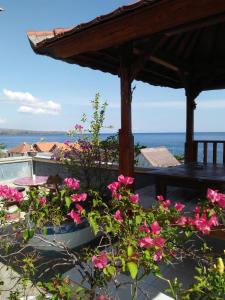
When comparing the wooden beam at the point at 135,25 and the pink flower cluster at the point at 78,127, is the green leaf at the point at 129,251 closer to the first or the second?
the wooden beam at the point at 135,25

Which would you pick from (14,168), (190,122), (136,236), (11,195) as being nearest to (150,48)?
(11,195)

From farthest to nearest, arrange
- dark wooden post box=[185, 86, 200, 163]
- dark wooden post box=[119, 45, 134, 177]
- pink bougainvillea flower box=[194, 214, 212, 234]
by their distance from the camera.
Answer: dark wooden post box=[185, 86, 200, 163] < dark wooden post box=[119, 45, 134, 177] < pink bougainvillea flower box=[194, 214, 212, 234]

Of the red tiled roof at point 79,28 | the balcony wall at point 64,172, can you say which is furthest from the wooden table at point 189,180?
the red tiled roof at point 79,28

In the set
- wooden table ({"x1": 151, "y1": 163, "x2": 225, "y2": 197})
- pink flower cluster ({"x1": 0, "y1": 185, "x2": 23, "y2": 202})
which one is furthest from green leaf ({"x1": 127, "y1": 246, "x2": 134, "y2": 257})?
wooden table ({"x1": 151, "y1": 163, "x2": 225, "y2": 197})

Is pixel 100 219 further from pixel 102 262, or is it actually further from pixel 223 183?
pixel 223 183

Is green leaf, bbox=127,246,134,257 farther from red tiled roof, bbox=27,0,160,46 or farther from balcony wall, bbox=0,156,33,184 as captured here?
balcony wall, bbox=0,156,33,184

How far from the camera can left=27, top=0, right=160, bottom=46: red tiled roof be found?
2979 mm

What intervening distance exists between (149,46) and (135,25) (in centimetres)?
60

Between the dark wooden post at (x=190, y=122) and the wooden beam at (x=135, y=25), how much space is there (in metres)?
3.67

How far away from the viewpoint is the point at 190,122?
277 inches

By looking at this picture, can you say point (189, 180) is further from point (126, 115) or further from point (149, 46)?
point (149, 46)

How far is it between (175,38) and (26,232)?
4674 mm

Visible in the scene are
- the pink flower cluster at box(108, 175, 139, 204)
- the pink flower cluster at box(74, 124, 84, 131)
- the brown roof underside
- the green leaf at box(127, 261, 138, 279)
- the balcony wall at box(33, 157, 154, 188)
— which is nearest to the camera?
the green leaf at box(127, 261, 138, 279)

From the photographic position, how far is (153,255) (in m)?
1.63
